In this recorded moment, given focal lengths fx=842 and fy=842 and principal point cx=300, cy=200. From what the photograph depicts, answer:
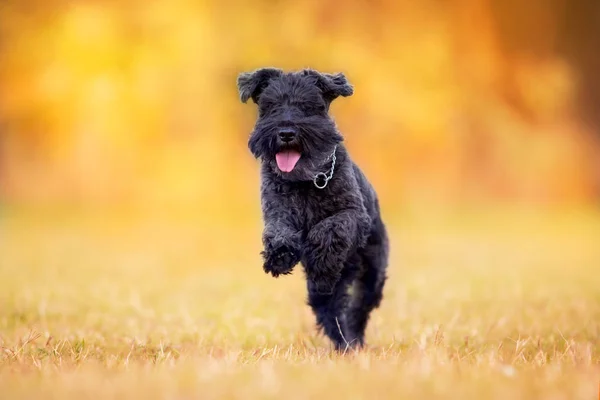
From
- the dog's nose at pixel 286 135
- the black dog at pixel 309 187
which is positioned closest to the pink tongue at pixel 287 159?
the black dog at pixel 309 187

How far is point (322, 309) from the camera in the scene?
666cm

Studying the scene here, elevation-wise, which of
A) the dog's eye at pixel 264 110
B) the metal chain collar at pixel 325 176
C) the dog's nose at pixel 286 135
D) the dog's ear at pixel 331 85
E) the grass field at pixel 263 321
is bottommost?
the grass field at pixel 263 321

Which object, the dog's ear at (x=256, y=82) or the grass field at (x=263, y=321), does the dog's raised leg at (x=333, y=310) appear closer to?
the grass field at (x=263, y=321)

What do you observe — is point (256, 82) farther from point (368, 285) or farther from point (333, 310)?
point (368, 285)

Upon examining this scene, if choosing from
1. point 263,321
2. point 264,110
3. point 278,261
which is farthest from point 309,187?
point 263,321

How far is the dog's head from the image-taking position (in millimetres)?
5691

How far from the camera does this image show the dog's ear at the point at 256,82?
6215 mm

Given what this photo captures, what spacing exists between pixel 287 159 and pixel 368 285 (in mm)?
1734

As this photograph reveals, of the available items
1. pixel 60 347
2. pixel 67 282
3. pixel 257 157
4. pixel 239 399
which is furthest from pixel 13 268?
pixel 239 399

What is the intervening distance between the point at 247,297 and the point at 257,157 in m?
4.46

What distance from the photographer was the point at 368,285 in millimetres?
7008

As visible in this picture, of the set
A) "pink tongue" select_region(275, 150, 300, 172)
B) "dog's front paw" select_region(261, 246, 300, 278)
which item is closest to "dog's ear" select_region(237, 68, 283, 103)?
"pink tongue" select_region(275, 150, 300, 172)

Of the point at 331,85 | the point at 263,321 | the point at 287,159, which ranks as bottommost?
the point at 263,321

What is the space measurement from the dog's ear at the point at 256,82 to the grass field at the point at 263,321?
6.13 feet
